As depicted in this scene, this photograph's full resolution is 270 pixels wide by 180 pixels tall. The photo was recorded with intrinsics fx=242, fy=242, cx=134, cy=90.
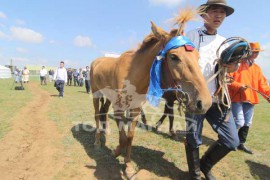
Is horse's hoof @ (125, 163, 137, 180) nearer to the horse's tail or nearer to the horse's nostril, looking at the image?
the horse's nostril

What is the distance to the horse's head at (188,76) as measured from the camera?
2430 millimetres

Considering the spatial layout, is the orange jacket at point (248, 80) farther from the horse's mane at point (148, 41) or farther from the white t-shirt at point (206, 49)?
the horse's mane at point (148, 41)

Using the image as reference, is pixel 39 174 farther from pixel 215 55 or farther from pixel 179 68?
pixel 215 55

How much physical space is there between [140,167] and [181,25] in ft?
8.05

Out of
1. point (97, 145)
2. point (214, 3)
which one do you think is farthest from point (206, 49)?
point (97, 145)

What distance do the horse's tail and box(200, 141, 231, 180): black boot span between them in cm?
181

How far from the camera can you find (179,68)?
2592mm

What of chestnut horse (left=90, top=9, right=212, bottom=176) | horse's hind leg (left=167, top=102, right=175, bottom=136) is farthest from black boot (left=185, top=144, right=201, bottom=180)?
horse's hind leg (left=167, top=102, right=175, bottom=136)

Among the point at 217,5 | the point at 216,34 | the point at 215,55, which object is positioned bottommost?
the point at 215,55

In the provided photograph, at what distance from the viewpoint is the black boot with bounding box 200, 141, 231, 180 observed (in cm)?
354

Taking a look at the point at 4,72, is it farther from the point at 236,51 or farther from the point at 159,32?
the point at 236,51

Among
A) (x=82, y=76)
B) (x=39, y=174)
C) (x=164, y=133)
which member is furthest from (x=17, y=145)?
(x=82, y=76)

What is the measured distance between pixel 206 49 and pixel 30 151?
370cm

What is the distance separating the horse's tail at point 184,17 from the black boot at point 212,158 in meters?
1.81
